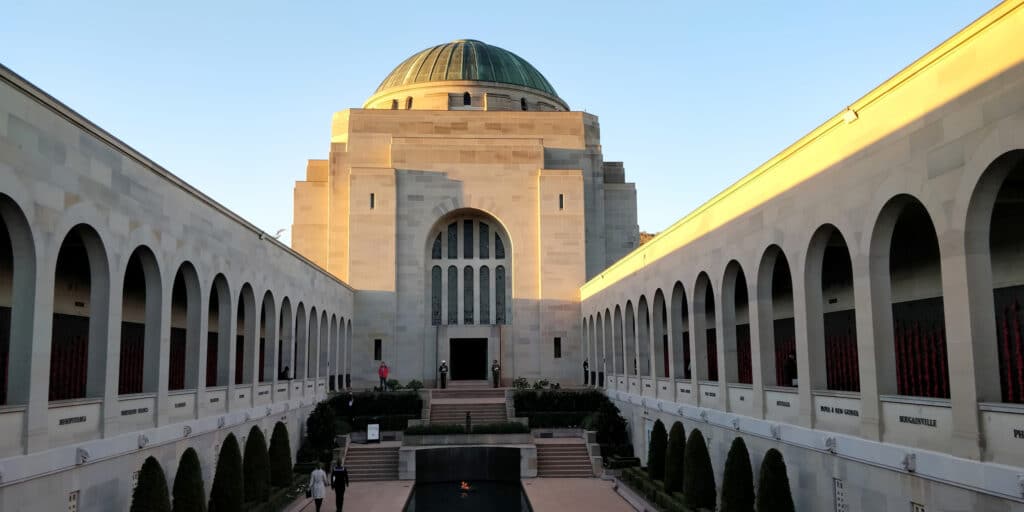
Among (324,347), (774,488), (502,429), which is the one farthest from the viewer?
(324,347)

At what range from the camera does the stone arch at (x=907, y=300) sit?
13523 millimetres

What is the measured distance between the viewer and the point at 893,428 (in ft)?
42.8

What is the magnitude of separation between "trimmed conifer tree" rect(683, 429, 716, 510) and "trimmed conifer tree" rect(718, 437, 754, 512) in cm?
197

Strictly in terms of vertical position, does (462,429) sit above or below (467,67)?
below

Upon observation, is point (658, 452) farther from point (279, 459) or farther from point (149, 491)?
point (149, 491)

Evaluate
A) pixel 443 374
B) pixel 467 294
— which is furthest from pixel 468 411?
pixel 467 294

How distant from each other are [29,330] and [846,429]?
1219 centimetres

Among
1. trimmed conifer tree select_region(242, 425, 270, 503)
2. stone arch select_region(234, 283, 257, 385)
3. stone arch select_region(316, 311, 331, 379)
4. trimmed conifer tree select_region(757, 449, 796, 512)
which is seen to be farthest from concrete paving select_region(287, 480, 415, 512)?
trimmed conifer tree select_region(757, 449, 796, 512)

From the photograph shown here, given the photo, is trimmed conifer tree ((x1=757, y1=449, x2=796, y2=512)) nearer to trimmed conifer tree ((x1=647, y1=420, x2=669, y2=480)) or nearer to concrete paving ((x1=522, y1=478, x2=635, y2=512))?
concrete paving ((x1=522, y1=478, x2=635, y2=512))

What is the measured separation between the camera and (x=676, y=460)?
21562 millimetres

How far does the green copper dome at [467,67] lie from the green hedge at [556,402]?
23.8 meters

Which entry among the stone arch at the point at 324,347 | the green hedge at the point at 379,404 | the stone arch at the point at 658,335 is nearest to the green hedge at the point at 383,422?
the green hedge at the point at 379,404

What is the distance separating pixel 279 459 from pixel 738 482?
12394 mm

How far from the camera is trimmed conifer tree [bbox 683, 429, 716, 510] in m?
19.4
